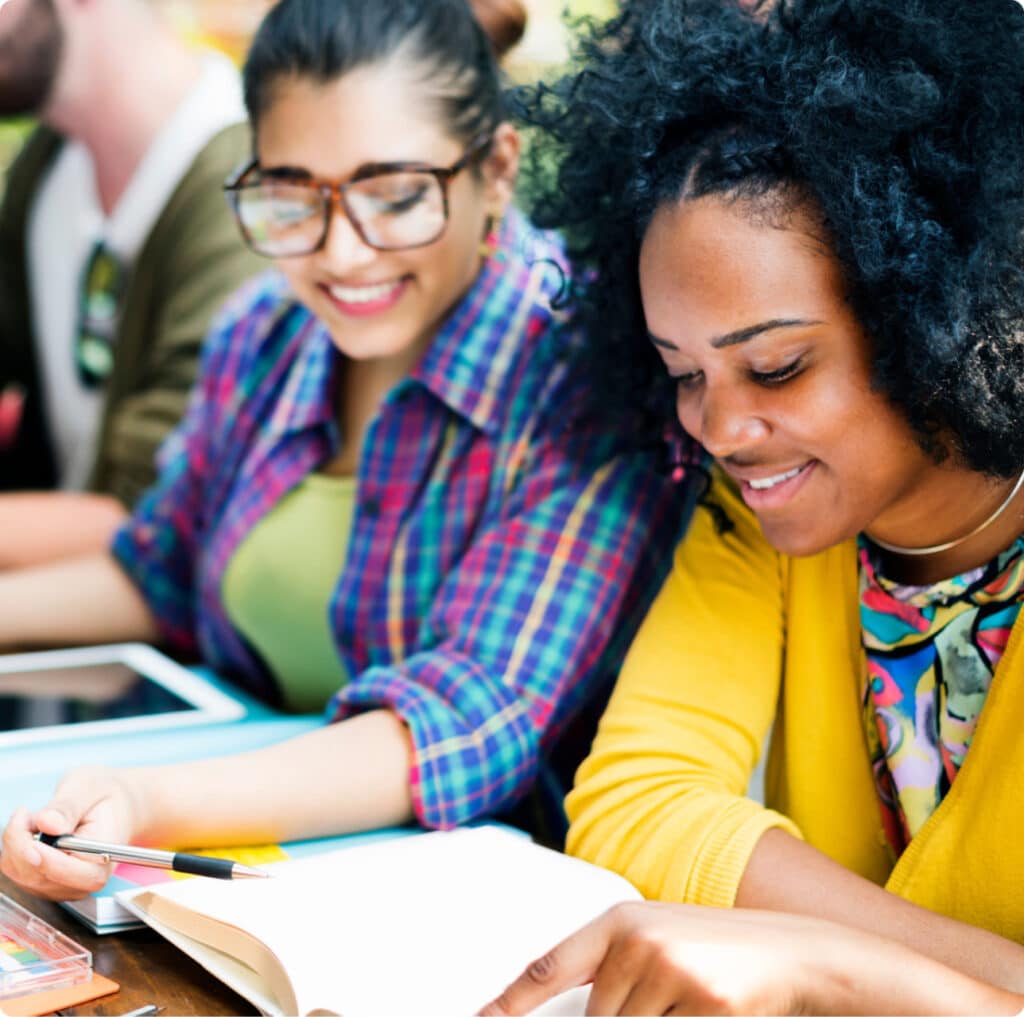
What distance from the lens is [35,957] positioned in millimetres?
917

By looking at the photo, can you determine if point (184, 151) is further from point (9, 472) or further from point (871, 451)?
point (871, 451)

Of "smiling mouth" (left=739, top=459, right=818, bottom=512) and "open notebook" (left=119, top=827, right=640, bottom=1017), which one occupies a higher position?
"smiling mouth" (left=739, top=459, right=818, bottom=512)

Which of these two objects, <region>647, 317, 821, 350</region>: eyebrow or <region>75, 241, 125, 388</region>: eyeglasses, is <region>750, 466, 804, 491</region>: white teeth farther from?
<region>75, 241, 125, 388</region>: eyeglasses

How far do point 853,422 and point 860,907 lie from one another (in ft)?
1.13

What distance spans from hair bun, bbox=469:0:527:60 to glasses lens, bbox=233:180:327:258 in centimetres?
35

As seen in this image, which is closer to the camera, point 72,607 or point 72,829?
point 72,829

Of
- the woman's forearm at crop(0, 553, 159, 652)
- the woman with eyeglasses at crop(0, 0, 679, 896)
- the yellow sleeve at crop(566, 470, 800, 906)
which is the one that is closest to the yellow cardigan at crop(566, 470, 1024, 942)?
the yellow sleeve at crop(566, 470, 800, 906)

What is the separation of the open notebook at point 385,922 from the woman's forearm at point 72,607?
0.83 m

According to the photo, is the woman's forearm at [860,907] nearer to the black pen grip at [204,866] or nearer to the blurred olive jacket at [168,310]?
the black pen grip at [204,866]

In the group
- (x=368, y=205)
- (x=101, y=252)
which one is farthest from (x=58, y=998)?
(x=101, y=252)

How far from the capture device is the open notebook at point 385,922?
85 centimetres

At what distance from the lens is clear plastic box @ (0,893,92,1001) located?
2.89ft

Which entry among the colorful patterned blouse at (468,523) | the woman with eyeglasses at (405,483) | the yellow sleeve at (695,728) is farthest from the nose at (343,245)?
the yellow sleeve at (695,728)

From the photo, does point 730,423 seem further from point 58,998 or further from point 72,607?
point 72,607
